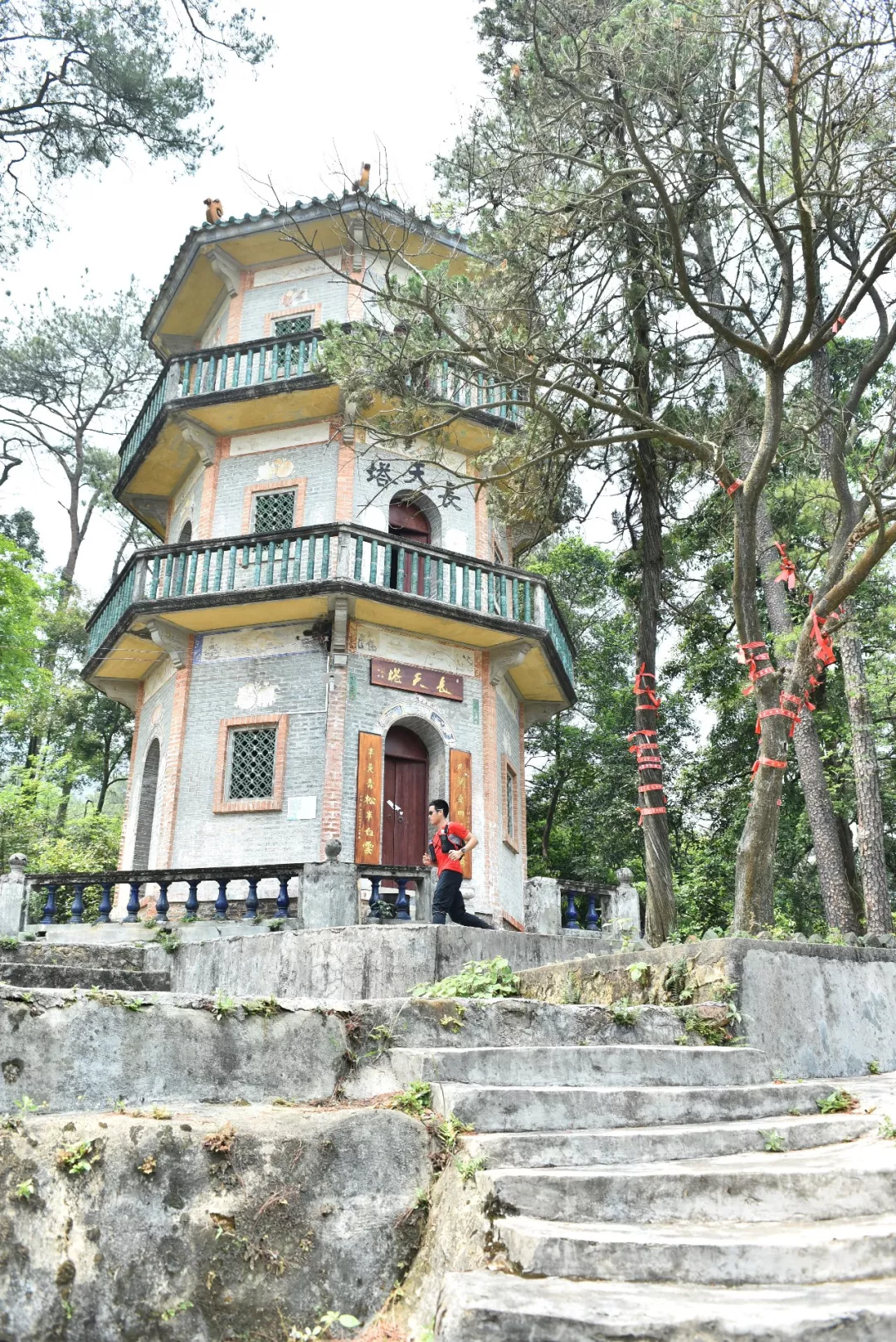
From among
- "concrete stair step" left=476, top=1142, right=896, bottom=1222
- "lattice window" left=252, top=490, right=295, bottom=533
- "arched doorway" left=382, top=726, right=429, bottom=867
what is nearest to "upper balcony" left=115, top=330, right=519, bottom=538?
"lattice window" left=252, top=490, right=295, bottom=533

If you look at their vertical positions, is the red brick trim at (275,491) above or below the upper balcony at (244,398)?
below

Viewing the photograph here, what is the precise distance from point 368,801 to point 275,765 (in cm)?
138

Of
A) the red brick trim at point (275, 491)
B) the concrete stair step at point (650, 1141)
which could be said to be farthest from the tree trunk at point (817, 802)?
the concrete stair step at point (650, 1141)

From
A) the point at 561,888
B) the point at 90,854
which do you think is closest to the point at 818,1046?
the point at 561,888

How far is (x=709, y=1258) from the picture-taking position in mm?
3234

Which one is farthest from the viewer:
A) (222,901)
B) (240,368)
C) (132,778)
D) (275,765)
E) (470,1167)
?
(132,778)

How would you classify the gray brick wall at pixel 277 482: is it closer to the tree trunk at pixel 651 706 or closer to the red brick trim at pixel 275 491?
the red brick trim at pixel 275 491

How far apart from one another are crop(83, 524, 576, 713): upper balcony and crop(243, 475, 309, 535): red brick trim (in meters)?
1.23

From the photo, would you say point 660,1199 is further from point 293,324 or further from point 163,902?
point 293,324

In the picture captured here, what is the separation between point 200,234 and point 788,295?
11.6 metres

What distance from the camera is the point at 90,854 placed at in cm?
2081

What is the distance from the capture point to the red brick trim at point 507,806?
16.5 m

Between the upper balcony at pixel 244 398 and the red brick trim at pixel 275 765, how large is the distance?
458 centimetres

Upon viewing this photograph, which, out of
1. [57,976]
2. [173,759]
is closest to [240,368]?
[173,759]
